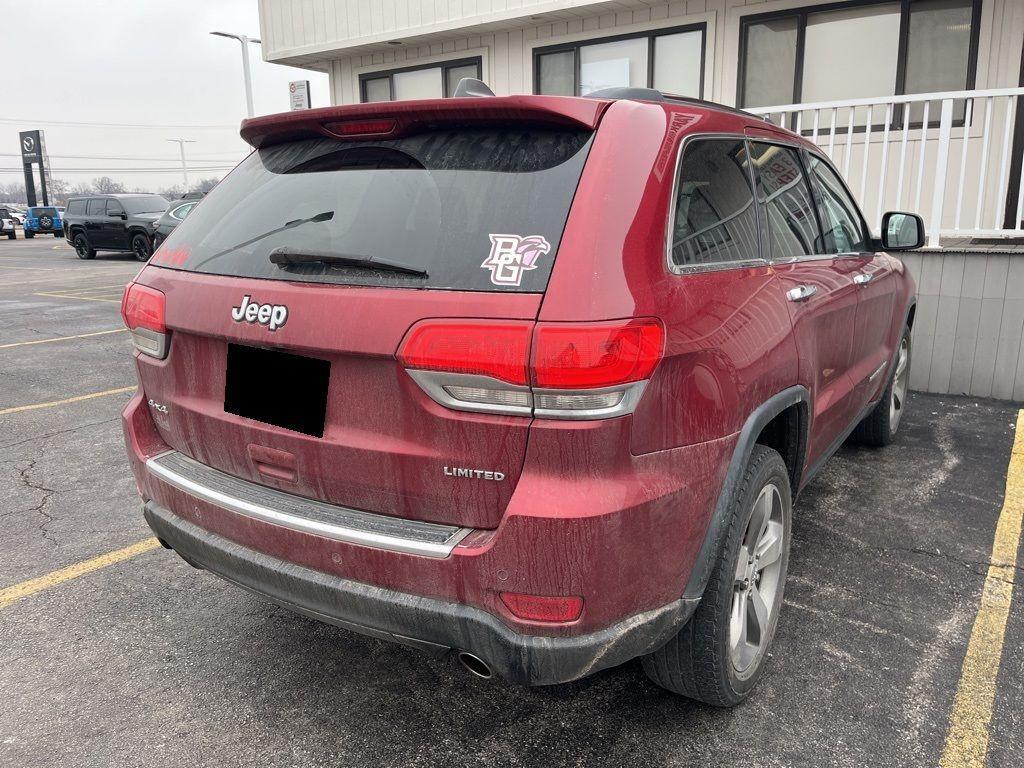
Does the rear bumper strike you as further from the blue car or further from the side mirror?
the blue car

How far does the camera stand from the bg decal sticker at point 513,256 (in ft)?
6.05

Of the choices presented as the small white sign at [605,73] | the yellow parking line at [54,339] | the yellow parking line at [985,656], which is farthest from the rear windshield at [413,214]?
the small white sign at [605,73]

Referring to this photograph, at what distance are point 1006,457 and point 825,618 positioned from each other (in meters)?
2.61

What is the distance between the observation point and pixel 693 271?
2.11 meters

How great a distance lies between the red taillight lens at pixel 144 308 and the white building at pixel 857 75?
19.0 ft

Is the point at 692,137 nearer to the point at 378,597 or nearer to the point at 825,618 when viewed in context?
the point at 378,597

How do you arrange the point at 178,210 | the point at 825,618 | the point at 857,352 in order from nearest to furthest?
the point at 825,618, the point at 857,352, the point at 178,210

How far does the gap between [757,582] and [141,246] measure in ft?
76.9

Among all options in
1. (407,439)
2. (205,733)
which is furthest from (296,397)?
(205,733)

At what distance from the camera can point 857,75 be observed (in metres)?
9.11

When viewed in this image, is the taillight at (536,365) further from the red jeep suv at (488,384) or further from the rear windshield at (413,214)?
the rear windshield at (413,214)

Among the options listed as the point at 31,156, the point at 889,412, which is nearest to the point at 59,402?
the point at 889,412

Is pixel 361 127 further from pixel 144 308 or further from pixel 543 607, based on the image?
pixel 543 607

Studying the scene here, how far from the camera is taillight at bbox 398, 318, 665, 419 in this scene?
1.75 meters
